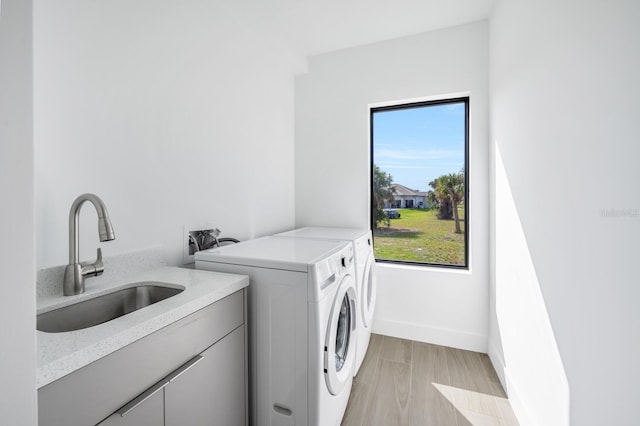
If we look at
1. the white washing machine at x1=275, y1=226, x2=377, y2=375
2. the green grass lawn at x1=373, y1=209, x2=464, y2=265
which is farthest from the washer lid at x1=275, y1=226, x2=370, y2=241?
the green grass lawn at x1=373, y1=209, x2=464, y2=265

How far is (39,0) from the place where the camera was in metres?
0.95

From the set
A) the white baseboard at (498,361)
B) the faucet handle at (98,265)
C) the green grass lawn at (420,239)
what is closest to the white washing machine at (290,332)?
the faucet handle at (98,265)

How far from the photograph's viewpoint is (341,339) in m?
Answer: 1.60

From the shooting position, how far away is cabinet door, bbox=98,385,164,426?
2.33 ft

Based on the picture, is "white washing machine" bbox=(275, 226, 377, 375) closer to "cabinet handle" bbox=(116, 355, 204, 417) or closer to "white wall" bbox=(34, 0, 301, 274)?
"white wall" bbox=(34, 0, 301, 274)

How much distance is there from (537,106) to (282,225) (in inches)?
77.6

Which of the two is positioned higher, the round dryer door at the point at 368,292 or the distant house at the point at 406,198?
the distant house at the point at 406,198

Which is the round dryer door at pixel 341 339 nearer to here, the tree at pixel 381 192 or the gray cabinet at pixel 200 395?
the gray cabinet at pixel 200 395

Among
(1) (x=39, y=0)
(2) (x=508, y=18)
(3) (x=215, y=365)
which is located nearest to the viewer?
(1) (x=39, y=0)

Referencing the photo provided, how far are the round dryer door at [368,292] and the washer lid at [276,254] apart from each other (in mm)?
427

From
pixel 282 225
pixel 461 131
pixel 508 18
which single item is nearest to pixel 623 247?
pixel 508 18

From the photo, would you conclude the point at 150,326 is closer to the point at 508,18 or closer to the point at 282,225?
the point at 282,225

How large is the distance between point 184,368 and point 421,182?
2262 mm

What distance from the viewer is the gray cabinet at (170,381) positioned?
635mm
